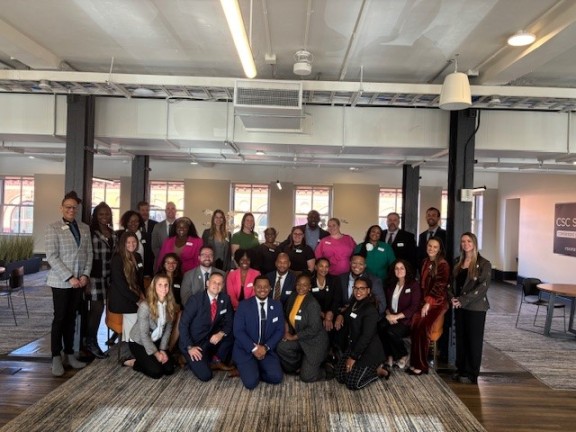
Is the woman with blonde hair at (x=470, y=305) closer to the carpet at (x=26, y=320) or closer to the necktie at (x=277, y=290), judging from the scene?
the necktie at (x=277, y=290)

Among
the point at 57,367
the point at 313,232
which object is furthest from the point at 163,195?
the point at 57,367

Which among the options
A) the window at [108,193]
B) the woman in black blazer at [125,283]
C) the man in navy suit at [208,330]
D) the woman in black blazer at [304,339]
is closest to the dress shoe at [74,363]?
the woman in black blazer at [125,283]

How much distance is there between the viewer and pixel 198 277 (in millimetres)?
4480

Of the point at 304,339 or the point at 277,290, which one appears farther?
the point at 277,290

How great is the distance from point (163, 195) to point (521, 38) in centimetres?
1077

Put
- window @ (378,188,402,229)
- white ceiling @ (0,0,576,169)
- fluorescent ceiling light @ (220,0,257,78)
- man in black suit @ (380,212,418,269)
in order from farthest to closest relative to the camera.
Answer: window @ (378,188,402,229) → man in black suit @ (380,212,418,269) → white ceiling @ (0,0,576,169) → fluorescent ceiling light @ (220,0,257,78)

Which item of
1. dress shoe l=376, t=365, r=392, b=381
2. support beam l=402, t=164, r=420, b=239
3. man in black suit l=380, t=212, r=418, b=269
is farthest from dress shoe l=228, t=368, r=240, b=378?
support beam l=402, t=164, r=420, b=239

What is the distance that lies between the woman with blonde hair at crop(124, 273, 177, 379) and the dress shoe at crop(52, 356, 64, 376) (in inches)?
26.9

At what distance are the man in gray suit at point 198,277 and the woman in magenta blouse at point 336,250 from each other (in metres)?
1.35

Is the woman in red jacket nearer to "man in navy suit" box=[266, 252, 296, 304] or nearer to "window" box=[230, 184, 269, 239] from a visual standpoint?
"man in navy suit" box=[266, 252, 296, 304]

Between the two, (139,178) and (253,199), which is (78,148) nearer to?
(139,178)

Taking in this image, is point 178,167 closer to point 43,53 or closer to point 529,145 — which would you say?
point 43,53

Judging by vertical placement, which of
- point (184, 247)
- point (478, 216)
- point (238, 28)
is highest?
point (238, 28)

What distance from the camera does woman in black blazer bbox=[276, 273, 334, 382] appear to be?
4.11 m
